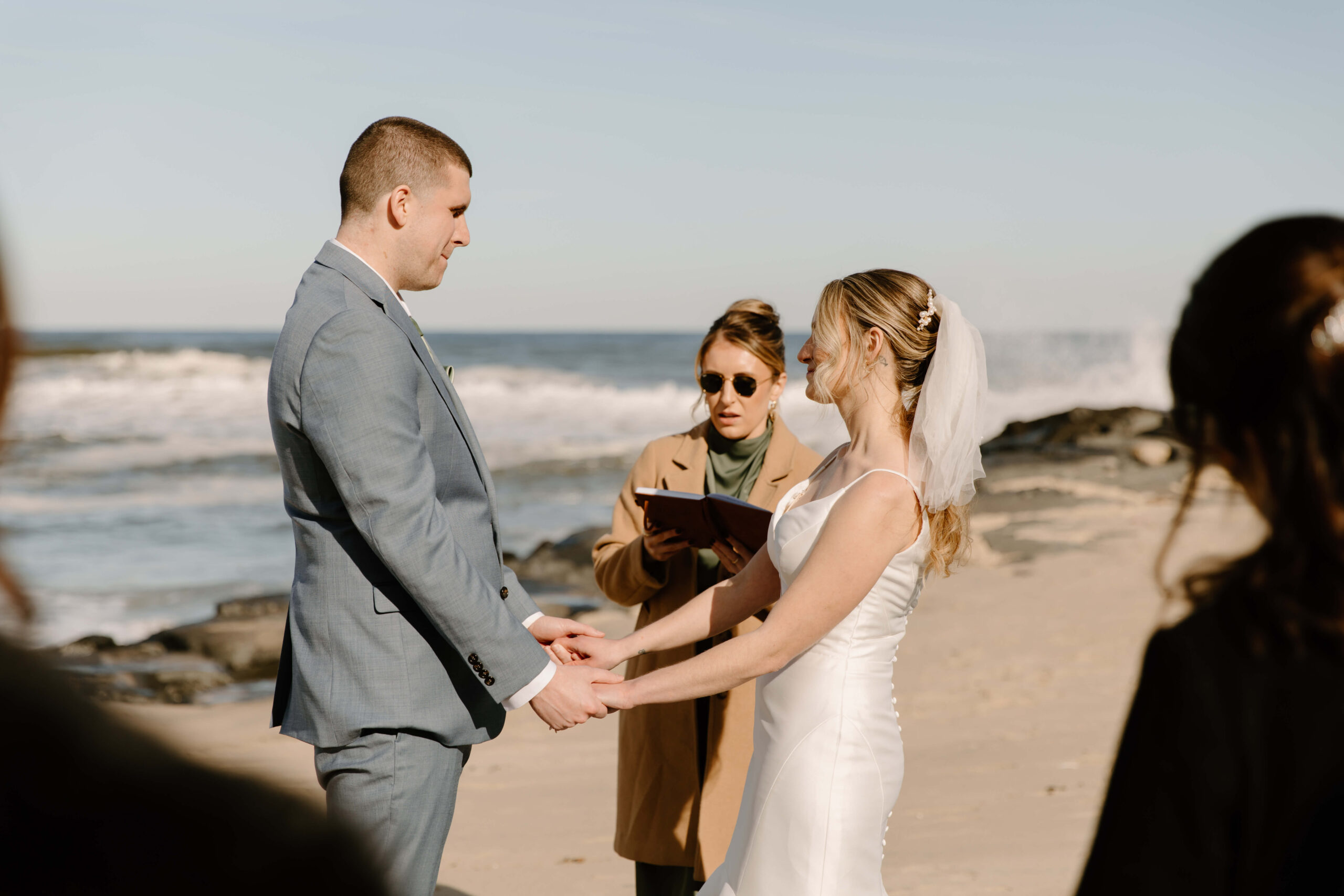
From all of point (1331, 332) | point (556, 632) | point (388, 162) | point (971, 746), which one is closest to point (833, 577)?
point (556, 632)

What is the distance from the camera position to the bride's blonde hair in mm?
2865

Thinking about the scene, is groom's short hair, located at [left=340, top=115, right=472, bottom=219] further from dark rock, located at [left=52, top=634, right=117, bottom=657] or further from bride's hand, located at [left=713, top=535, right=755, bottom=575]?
dark rock, located at [left=52, top=634, right=117, bottom=657]

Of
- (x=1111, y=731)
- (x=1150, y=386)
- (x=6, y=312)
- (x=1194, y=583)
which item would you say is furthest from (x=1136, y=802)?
(x=1150, y=386)

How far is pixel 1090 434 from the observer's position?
1981 centimetres

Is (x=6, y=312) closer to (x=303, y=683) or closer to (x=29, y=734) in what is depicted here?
(x=29, y=734)

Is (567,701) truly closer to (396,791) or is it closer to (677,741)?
(396,791)

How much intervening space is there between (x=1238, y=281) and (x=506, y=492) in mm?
18521

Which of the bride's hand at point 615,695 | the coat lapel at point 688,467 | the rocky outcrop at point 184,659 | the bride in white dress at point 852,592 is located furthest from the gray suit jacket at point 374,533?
the rocky outcrop at point 184,659

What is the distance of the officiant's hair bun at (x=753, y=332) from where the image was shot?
411 cm

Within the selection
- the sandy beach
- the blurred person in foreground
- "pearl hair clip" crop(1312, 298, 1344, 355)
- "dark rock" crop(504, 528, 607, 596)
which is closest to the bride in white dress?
the sandy beach

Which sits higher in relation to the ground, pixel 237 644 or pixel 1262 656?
pixel 1262 656

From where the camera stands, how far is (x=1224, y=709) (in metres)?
1.25

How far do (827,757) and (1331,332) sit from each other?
180cm

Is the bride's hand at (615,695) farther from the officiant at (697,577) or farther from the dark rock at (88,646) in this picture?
the dark rock at (88,646)
